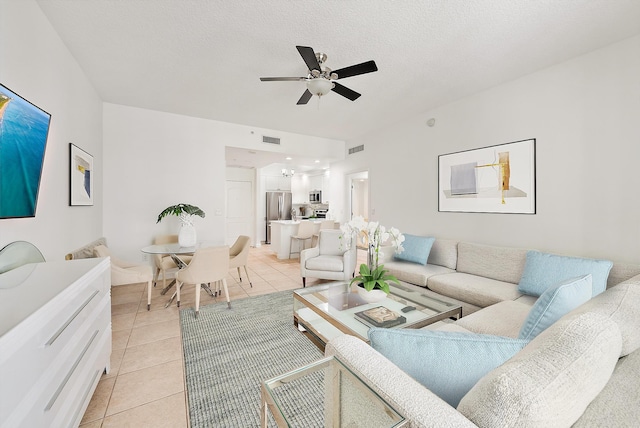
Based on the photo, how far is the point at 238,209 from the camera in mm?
7523

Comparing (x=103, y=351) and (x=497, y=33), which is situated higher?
(x=497, y=33)

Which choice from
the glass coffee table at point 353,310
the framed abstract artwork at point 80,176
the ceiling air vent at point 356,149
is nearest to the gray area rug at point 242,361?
the glass coffee table at point 353,310

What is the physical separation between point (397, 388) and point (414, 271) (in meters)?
2.75

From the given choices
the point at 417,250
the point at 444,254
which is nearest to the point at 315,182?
the point at 417,250

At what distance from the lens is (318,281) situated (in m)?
4.27

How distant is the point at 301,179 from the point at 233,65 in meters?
6.71

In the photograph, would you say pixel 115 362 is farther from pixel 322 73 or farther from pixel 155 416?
pixel 322 73

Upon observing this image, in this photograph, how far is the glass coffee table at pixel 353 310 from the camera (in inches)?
75.6

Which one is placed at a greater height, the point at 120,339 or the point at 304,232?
the point at 304,232

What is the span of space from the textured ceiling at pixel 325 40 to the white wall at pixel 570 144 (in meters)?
0.21

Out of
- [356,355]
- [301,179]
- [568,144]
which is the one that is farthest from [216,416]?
[301,179]

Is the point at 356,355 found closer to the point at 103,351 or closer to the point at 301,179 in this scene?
the point at 103,351

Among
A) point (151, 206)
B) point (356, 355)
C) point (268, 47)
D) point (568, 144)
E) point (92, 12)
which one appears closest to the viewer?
point (356, 355)

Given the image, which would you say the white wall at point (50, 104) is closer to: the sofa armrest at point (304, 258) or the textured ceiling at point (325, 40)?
the textured ceiling at point (325, 40)
